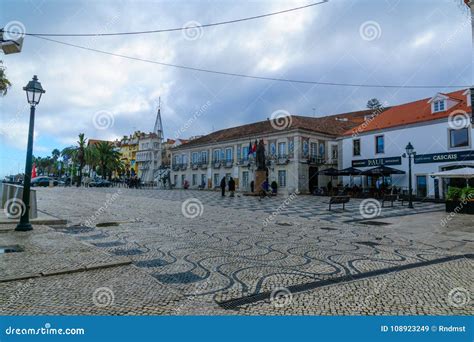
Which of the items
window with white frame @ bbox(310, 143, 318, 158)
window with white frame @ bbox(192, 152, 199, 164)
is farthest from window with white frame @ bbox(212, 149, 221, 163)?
window with white frame @ bbox(310, 143, 318, 158)

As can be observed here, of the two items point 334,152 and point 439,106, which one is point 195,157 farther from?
point 439,106

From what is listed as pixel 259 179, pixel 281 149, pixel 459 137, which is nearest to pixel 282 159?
pixel 281 149

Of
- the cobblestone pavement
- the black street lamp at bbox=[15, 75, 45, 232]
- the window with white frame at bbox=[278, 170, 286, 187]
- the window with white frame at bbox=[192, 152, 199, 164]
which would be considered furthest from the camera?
the window with white frame at bbox=[192, 152, 199, 164]

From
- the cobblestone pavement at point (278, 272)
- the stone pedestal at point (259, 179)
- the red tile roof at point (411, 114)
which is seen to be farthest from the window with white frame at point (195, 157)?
the cobblestone pavement at point (278, 272)

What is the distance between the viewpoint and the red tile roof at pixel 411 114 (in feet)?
75.4

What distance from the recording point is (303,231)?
27.4ft

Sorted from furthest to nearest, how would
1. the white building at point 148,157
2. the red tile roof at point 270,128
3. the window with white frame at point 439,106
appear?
the white building at point 148,157 < the red tile roof at point 270,128 < the window with white frame at point 439,106

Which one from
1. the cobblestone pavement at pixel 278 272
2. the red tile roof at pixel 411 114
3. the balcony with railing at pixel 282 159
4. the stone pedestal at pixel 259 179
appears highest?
the red tile roof at pixel 411 114

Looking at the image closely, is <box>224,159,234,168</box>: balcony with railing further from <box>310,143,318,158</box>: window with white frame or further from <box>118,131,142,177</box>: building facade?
<box>118,131,142,177</box>: building facade

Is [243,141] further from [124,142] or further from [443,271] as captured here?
[124,142]

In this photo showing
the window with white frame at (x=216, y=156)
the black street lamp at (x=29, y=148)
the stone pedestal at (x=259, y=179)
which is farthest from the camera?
the window with white frame at (x=216, y=156)

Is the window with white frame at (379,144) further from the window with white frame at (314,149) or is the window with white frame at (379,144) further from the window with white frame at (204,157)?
the window with white frame at (204,157)

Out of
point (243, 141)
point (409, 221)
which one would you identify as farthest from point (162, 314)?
point (243, 141)

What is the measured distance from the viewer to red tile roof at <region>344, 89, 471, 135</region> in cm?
2297
